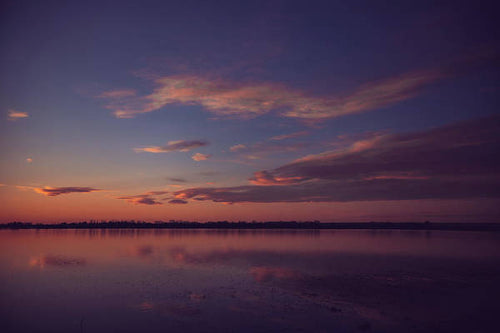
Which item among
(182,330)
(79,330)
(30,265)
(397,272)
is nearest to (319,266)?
(397,272)

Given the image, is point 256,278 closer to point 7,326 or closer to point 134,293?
point 134,293

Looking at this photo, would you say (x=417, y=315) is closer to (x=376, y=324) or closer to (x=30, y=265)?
(x=376, y=324)

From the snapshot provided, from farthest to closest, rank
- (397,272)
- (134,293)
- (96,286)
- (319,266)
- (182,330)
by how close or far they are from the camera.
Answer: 1. (319,266)
2. (397,272)
3. (96,286)
4. (134,293)
5. (182,330)

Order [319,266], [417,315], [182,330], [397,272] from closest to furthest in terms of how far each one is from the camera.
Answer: [182,330] → [417,315] → [397,272] → [319,266]

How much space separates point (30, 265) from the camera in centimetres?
3238

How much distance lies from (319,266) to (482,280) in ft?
41.0

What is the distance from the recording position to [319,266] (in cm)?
3192

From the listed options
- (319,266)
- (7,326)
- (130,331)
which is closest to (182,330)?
(130,331)

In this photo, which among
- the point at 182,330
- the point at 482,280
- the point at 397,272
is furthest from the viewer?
the point at 397,272

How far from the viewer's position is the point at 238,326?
14406 millimetres

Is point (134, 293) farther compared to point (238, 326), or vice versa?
point (134, 293)

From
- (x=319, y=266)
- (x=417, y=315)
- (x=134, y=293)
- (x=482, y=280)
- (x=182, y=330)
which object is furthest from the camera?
(x=319, y=266)

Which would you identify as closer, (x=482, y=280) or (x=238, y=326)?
(x=238, y=326)

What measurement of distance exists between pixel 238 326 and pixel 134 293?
8.93 metres
